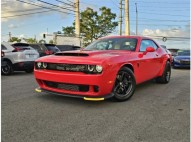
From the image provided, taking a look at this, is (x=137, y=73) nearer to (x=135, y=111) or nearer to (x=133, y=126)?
(x=135, y=111)

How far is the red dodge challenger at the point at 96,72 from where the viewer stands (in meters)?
4.77

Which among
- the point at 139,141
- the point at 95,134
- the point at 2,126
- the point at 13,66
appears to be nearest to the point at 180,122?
the point at 139,141

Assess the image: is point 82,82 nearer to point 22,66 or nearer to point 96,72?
point 96,72

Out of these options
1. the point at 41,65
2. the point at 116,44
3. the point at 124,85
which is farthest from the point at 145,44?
the point at 41,65

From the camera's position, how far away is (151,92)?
645cm

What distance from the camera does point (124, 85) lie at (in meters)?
5.45

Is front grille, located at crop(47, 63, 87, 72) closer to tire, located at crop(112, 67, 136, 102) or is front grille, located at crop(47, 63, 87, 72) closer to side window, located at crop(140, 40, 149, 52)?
tire, located at crop(112, 67, 136, 102)

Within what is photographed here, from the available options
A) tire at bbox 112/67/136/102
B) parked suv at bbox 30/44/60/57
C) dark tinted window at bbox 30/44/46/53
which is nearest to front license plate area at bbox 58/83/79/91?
tire at bbox 112/67/136/102

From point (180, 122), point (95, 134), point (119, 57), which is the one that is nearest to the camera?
point (95, 134)

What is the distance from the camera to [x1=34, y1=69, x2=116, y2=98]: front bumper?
4.73 m

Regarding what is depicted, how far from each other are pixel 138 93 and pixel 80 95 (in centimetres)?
194

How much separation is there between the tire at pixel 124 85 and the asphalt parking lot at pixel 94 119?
0.15 metres

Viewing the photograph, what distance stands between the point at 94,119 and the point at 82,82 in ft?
2.79

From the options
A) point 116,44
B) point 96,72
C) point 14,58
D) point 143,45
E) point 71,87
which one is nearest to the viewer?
point 96,72
